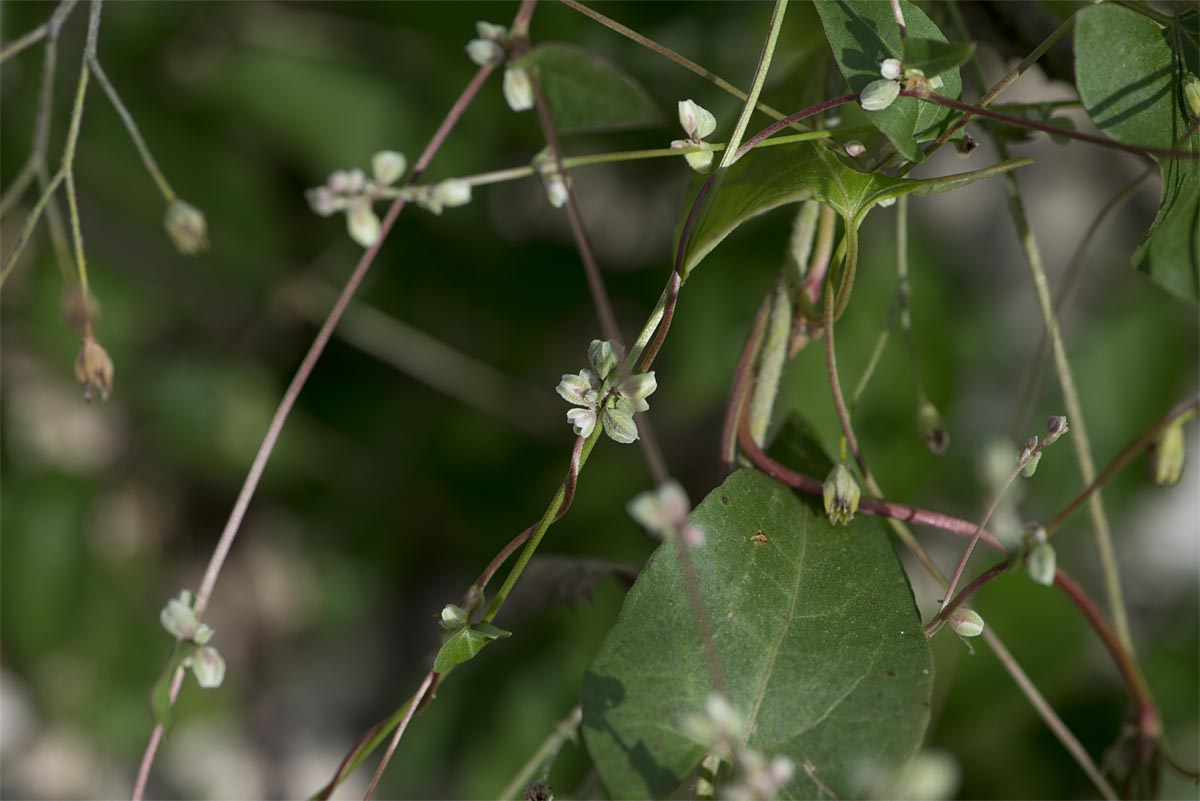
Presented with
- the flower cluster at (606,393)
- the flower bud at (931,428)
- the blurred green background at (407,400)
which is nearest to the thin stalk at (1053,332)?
the flower bud at (931,428)

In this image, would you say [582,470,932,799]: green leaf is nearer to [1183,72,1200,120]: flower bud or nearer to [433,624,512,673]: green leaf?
[433,624,512,673]: green leaf

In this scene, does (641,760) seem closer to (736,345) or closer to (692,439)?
(736,345)

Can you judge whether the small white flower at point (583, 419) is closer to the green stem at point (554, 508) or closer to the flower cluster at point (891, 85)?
the green stem at point (554, 508)

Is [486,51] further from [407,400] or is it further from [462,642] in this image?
[407,400]

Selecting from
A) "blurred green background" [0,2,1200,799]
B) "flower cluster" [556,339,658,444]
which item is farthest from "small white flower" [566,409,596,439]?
"blurred green background" [0,2,1200,799]

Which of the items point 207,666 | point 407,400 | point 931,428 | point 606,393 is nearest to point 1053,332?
point 931,428

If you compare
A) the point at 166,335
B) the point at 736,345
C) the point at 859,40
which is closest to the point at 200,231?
the point at 859,40
